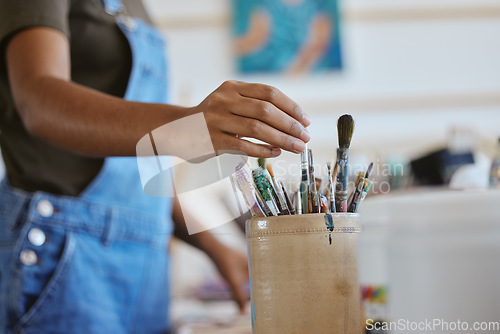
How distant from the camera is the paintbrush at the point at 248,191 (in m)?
0.32

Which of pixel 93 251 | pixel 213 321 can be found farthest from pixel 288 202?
pixel 213 321

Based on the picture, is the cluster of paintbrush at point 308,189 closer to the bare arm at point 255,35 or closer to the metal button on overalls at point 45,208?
the metal button on overalls at point 45,208

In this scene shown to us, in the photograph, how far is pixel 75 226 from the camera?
0.55m

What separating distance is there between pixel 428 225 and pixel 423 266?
0.03 metres

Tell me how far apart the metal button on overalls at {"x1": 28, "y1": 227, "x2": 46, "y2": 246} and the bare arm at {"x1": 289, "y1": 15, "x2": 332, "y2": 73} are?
1.47 m

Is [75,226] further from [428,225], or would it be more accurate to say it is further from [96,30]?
[428,225]

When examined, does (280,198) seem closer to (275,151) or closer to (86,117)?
(275,151)

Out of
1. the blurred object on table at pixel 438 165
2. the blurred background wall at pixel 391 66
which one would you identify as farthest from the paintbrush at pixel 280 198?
the blurred background wall at pixel 391 66

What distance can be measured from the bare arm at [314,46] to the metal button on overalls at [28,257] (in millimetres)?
1476

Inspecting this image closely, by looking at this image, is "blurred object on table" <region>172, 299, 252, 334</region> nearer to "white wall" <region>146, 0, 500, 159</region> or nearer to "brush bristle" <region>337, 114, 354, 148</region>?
"brush bristle" <region>337, 114, 354, 148</region>

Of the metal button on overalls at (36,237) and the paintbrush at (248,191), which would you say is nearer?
the paintbrush at (248,191)

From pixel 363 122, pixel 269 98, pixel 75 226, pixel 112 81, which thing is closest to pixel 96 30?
pixel 112 81

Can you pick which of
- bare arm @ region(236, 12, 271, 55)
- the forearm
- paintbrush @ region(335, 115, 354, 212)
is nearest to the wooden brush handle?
paintbrush @ region(335, 115, 354, 212)

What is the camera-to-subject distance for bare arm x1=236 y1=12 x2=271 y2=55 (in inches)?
73.3
